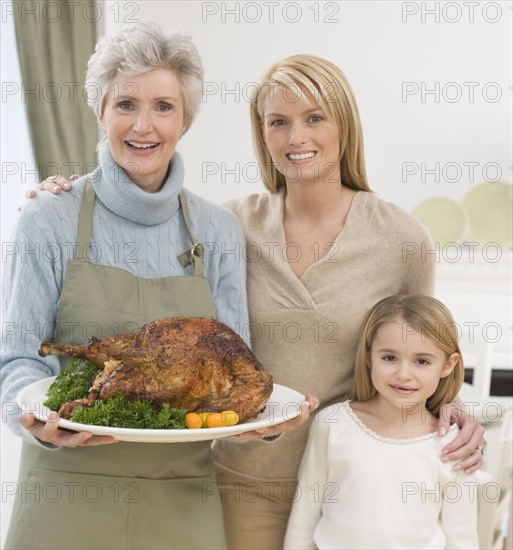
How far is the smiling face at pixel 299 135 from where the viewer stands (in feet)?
5.59

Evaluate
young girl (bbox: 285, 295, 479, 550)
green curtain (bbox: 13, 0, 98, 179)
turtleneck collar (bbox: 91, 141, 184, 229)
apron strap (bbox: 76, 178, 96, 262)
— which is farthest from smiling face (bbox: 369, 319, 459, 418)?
green curtain (bbox: 13, 0, 98, 179)

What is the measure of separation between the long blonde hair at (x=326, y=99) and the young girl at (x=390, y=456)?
13.3 inches

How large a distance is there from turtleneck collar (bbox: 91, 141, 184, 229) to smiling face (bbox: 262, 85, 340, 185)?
0.86 ft

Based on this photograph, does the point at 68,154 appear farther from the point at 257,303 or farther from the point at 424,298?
the point at 424,298

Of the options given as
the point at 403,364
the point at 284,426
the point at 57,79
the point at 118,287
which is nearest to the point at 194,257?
the point at 118,287

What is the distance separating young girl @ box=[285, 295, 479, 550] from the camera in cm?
163

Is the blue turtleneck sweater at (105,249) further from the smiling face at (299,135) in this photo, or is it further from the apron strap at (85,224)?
the smiling face at (299,135)

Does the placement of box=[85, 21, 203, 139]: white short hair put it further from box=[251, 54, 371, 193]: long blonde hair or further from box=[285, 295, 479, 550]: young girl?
box=[285, 295, 479, 550]: young girl

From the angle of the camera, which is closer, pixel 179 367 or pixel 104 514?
pixel 179 367

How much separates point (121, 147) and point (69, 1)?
150cm

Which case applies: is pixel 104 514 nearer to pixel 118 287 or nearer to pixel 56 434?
pixel 56 434

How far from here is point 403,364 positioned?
1.69m

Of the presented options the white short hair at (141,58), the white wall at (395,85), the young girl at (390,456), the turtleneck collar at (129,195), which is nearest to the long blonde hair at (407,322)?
the young girl at (390,456)

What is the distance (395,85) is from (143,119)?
9.74 ft
